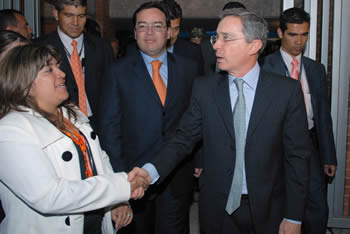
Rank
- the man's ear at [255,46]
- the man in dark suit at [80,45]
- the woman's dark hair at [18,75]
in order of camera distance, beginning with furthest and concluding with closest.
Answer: the man in dark suit at [80,45] → the man's ear at [255,46] → the woman's dark hair at [18,75]

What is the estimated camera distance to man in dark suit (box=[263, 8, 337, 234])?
312 centimetres

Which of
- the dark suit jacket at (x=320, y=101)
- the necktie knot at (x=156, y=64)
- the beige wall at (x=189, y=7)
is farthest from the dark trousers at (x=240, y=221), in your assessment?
Result: the beige wall at (x=189, y=7)

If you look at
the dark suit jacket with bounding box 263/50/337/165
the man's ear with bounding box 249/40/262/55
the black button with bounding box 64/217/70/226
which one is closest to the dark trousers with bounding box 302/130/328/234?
the dark suit jacket with bounding box 263/50/337/165

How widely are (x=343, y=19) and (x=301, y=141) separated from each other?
220 cm

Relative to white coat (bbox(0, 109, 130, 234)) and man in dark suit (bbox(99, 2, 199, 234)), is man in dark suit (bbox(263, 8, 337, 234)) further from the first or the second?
white coat (bbox(0, 109, 130, 234))

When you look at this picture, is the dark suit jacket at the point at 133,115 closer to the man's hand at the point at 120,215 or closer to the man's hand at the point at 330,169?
the man's hand at the point at 120,215

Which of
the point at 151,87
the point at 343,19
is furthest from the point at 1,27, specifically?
the point at 343,19

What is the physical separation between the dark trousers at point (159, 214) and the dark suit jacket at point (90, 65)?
3.40 feet

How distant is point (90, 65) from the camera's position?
10.7 feet

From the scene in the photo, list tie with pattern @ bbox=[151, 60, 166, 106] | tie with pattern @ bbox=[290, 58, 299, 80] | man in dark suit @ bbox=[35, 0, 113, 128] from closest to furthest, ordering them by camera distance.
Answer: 1. tie with pattern @ bbox=[151, 60, 166, 106]
2. tie with pattern @ bbox=[290, 58, 299, 80]
3. man in dark suit @ bbox=[35, 0, 113, 128]

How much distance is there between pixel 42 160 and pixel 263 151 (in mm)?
1109

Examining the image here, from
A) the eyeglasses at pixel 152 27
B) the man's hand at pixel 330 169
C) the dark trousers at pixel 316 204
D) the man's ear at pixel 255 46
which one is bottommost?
the dark trousers at pixel 316 204

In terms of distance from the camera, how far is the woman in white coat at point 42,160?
1.52 m

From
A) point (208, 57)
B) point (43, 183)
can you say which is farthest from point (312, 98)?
point (43, 183)
